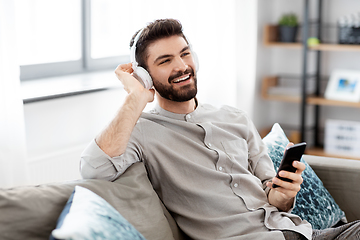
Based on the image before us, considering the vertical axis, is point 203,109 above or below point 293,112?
above

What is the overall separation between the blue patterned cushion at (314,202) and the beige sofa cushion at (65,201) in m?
0.53

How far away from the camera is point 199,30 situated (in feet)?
9.69

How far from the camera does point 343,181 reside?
1966 millimetres

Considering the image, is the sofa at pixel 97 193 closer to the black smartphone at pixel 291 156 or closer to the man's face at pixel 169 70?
the man's face at pixel 169 70

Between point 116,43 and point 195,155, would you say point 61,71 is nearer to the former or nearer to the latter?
point 116,43

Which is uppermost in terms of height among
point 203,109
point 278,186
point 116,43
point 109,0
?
point 109,0

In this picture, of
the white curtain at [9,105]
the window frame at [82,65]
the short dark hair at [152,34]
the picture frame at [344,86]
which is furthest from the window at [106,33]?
the short dark hair at [152,34]

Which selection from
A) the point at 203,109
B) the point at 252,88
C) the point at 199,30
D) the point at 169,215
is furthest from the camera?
the point at 252,88

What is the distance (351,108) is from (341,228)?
2335 millimetres

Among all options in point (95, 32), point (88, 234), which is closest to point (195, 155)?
point (88, 234)

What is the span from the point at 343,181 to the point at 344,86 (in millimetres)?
1718

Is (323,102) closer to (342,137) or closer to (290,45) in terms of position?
(342,137)

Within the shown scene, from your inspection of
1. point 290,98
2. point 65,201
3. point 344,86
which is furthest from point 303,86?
point 65,201

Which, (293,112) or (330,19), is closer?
(330,19)
